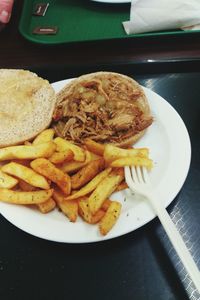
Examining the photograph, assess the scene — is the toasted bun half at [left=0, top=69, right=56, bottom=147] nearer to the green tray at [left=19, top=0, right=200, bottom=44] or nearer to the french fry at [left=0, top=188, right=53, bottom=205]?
the french fry at [left=0, top=188, right=53, bottom=205]

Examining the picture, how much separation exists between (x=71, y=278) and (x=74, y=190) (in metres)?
0.31

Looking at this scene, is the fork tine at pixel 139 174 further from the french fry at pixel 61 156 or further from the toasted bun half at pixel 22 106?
the toasted bun half at pixel 22 106

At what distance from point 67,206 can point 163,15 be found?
1.27 m

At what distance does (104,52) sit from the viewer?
7.10 ft

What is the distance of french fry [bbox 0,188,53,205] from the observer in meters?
1.32

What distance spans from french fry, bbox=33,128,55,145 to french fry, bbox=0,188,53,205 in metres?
0.24

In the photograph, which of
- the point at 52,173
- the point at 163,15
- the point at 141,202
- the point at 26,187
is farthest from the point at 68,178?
the point at 163,15

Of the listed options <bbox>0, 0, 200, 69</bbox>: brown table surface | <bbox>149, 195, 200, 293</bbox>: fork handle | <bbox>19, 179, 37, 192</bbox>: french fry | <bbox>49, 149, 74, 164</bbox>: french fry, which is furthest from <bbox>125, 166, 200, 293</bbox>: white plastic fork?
<bbox>0, 0, 200, 69</bbox>: brown table surface

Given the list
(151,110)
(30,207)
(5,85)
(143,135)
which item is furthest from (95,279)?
(5,85)

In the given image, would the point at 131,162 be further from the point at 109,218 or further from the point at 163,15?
the point at 163,15

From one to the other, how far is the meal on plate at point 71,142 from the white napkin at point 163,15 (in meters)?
0.47

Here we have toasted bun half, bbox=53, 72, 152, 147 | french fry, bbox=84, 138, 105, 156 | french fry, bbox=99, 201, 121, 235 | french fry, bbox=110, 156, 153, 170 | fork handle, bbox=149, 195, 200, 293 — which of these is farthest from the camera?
toasted bun half, bbox=53, 72, 152, 147

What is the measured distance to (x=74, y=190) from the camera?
4.65 ft

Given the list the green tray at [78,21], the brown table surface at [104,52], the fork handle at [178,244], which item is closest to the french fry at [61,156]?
the fork handle at [178,244]
